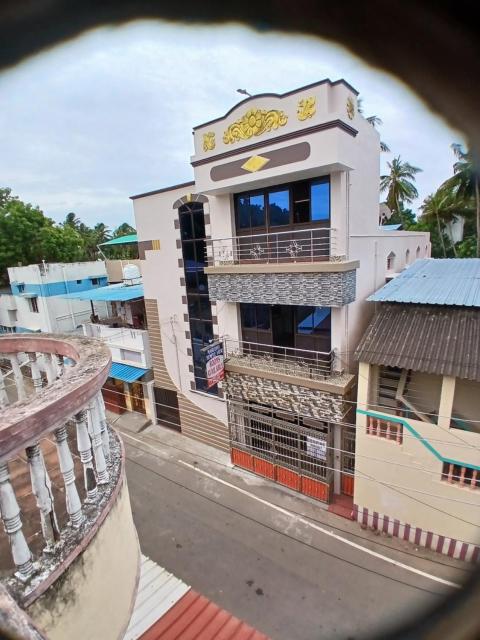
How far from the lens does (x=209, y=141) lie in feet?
27.7

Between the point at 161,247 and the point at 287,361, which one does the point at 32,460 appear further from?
the point at 161,247

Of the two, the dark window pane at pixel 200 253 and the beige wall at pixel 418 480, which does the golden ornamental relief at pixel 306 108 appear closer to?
the dark window pane at pixel 200 253

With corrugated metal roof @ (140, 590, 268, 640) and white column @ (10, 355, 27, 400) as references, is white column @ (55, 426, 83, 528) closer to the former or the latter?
white column @ (10, 355, 27, 400)

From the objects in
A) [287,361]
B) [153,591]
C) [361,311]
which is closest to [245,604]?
[153,591]

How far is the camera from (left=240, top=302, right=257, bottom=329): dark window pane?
9.77m

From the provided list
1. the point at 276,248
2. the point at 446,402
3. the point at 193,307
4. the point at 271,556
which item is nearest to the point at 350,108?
the point at 276,248

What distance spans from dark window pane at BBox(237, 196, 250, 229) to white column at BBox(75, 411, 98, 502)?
7.58 meters

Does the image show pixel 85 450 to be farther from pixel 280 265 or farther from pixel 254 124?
pixel 254 124

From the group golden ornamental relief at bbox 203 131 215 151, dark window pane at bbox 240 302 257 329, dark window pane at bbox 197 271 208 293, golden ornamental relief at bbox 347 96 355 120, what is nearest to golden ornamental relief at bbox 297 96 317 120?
golden ornamental relief at bbox 347 96 355 120

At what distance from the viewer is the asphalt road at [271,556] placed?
6617 mm

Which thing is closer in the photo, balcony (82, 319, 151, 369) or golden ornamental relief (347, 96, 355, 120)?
golden ornamental relief (347, 96, 355, 120)

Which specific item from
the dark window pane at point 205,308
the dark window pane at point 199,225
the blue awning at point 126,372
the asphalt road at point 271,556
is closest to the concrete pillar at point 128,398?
the blue awning at point 126,372

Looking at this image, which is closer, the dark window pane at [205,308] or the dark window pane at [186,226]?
the dark window pane at [186,226]

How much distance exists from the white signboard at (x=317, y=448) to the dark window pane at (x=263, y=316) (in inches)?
131
